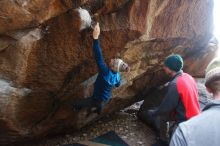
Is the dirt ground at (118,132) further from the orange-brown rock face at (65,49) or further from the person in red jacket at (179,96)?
the person in red jacket at (179,96)

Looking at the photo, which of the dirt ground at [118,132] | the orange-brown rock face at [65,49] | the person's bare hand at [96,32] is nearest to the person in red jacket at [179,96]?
the orange-brown rock face at [65,49]

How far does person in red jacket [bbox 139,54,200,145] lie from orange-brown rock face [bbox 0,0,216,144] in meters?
1.11

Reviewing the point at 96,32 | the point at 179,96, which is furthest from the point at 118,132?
the point at 96,32

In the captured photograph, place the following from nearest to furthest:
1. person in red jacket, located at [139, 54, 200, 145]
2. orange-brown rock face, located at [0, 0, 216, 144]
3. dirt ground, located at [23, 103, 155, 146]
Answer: orange-brown rock face, located at [0, 0, 216, 144] → person in red jacket, located at [139, 54, 200, 145] → dirt ground, located at [23, 103, 155, 146]

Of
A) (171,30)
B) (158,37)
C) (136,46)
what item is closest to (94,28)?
(136,46)

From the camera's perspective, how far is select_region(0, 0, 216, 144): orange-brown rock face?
5395 mm

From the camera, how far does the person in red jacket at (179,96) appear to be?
5.79m

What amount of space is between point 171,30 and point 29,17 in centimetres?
394

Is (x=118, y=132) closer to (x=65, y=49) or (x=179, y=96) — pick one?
(x=179, y=96)

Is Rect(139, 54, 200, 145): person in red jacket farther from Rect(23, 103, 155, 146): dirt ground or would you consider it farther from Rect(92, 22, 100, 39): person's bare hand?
Rect(23, 103, 155, 146): dirt ground

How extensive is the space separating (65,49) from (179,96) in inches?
96.8

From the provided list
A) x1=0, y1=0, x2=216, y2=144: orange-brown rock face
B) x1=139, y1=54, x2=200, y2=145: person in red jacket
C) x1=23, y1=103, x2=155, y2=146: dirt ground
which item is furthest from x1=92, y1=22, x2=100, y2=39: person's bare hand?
x1=23, y1=103, x2=155, y2=146: dirt ground

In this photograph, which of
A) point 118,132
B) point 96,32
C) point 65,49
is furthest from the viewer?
point 118,132

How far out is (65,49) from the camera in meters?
5.88
